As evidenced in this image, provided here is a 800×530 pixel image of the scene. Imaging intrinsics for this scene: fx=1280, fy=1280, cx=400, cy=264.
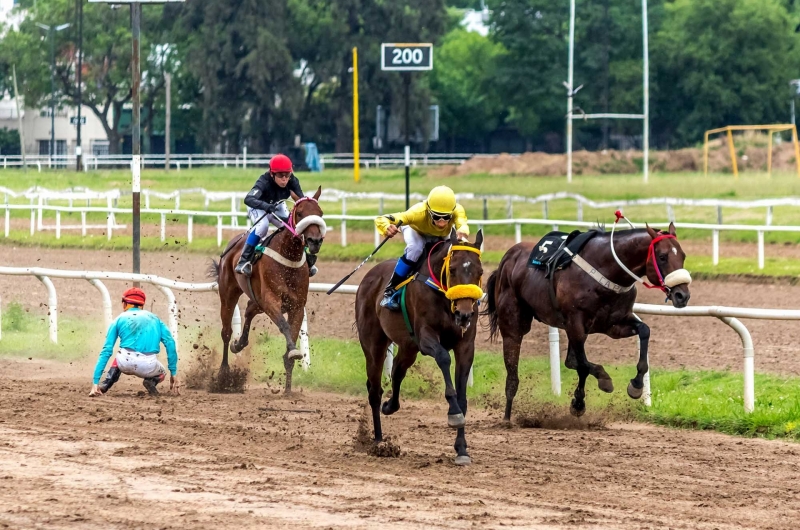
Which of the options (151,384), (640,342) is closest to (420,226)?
(640,342)

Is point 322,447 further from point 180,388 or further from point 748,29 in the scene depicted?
point 748,29

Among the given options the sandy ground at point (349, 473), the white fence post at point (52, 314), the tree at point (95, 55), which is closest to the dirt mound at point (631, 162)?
the tree at point (95, 55)

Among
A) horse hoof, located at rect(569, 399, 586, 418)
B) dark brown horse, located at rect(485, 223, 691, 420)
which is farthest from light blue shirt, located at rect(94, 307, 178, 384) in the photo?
horse hoof, located at rect(569, 399, 586, 418)

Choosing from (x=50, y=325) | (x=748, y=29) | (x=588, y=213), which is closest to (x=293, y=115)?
(x=748, y=29)

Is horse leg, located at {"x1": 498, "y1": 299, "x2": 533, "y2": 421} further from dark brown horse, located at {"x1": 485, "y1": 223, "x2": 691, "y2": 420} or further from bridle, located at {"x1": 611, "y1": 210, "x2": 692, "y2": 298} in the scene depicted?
bridle, located at {"x1": 611, "y1": 210, "x2": 692, "y2": 298}

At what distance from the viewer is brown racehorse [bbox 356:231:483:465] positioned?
290 inches

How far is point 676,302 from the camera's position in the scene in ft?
27.8

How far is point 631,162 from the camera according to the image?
44656 millimetres

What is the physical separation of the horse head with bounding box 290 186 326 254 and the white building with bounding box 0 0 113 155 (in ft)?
162

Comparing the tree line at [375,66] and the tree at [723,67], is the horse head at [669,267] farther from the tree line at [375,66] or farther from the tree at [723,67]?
the tree at [723,67]

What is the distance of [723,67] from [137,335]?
4923cm

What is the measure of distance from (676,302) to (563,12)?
176ft

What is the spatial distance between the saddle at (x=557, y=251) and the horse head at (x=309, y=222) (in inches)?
72.8

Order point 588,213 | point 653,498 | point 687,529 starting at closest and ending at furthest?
point 687,529
point 653,498
point 588,213
